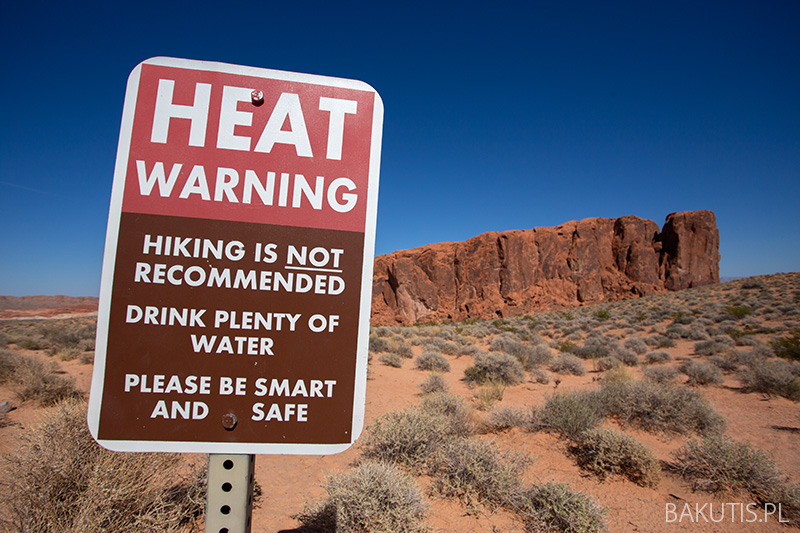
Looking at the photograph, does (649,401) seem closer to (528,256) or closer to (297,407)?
(297,407)

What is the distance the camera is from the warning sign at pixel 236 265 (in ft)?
3.83

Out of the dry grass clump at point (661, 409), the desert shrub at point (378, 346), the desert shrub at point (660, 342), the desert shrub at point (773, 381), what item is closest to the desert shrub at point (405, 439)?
the dry grass clump at point (661, 409)

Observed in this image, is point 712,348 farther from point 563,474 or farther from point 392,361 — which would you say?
point 563,474

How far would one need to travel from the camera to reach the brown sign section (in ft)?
3.82

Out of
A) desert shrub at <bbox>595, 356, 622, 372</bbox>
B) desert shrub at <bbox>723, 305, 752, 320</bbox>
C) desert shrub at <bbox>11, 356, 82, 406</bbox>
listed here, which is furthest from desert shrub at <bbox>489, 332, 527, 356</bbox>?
desert shrub at <bbox>723, 305, 752, 320</bbox>

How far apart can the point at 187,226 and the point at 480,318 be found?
4066 centimetres

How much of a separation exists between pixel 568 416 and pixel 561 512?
250 cm

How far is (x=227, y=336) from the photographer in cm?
119

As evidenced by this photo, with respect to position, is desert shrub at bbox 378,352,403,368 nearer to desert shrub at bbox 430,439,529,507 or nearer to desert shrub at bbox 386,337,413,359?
desert shrub at bbox 386,337,413,359

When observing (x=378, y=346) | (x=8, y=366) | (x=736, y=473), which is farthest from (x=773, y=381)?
(x=8, y=366)

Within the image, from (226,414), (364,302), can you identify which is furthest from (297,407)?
(364,302)

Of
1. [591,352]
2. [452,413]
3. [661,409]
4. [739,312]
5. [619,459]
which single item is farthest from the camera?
[739,312]

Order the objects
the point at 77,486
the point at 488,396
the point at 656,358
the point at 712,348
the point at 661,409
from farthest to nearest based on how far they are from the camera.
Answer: the point at 712,348 → the point at 656,358 → the point at 488,396 → the point at 661,409 → the point at 77,486

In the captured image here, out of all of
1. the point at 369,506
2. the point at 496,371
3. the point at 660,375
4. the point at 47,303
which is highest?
the point at 660,375
